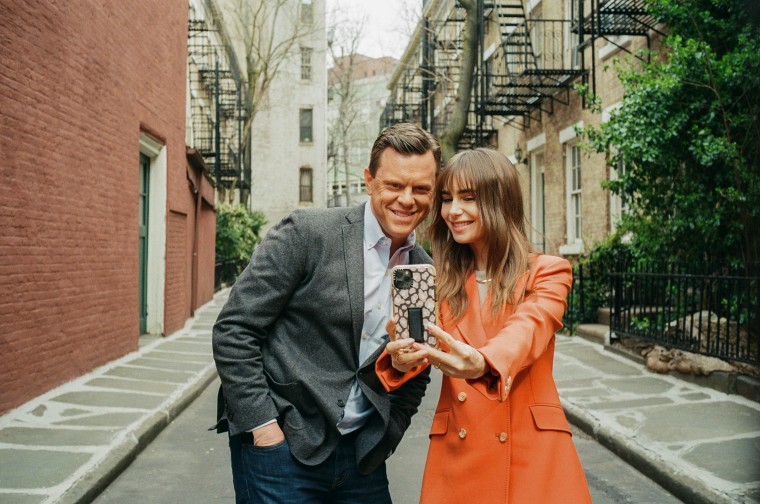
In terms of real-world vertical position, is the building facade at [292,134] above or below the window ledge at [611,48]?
above

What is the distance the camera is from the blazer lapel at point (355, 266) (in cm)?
252

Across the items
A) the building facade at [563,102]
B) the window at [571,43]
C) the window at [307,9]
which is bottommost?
the building facade at [563,102]

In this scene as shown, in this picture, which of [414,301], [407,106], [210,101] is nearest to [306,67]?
[407,106]

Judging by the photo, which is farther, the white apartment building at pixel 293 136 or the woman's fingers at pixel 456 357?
the white apartment building at pixel 293 136

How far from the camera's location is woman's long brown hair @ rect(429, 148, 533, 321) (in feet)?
7.98

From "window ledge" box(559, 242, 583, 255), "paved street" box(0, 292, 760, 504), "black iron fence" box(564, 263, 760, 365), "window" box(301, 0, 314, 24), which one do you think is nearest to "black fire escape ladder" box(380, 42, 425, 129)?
"window" box(301, 0, 314, 24)

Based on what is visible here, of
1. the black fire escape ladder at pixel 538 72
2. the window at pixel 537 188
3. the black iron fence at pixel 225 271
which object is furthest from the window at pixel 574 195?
the black iron fence at pixel 225 271

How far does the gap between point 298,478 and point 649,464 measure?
162 inches

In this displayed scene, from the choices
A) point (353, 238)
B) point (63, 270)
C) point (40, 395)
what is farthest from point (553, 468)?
point (63, 270)

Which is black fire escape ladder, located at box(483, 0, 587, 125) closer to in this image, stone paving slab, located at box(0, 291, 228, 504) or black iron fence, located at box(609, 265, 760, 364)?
black iron fence, located at box(609, 265, 760, 364)

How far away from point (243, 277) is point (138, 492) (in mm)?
3515

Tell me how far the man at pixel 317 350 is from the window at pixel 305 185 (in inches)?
1800

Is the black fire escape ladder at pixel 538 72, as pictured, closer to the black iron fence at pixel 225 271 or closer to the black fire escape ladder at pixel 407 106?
the black iron fence at pixel 225 271

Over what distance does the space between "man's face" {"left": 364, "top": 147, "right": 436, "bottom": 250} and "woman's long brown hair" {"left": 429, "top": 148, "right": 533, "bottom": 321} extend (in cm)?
6
